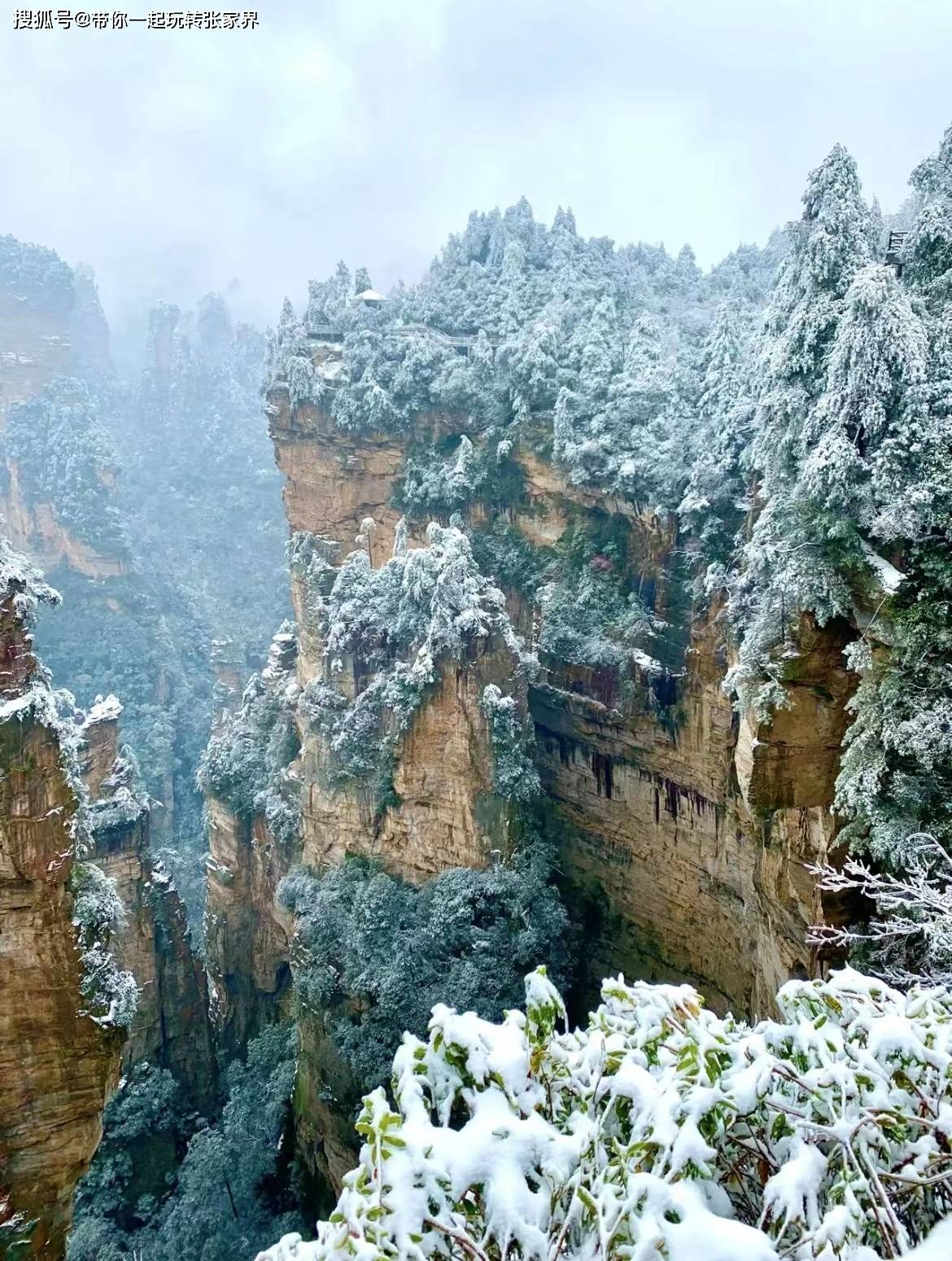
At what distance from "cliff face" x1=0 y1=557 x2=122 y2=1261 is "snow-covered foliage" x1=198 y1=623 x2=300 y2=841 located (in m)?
9.85

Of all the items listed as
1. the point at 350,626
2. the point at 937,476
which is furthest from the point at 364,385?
the point at 937,476

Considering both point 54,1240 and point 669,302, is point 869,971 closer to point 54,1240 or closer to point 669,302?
point 54,1240

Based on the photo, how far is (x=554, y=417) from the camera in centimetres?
1862

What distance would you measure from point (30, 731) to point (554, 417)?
12.7 meters

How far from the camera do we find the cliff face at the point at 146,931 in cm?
1841

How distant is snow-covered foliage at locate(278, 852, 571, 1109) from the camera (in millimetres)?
14586

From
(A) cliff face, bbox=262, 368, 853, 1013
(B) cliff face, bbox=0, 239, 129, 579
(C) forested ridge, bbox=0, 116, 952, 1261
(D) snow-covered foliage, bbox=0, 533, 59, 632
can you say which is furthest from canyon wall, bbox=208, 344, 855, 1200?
(B) cliff face, bbox=0, 239, 129, 579

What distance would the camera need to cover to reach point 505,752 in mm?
16016

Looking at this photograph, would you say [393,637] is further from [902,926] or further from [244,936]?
[902,926]

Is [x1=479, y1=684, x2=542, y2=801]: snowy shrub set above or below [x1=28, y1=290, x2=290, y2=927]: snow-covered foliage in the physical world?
below

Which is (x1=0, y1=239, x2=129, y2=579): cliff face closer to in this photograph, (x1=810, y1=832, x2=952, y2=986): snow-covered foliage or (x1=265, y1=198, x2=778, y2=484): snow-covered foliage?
(x1=265, y1=198, x2=778, y2=484): snow-covered foliage

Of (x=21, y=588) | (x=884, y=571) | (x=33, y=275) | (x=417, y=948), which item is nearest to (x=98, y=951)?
(x=21, y=588)

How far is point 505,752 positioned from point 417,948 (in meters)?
3.78

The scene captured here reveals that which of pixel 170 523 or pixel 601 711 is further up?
pixel 170 523
